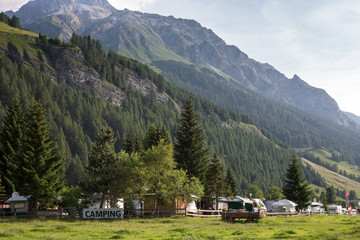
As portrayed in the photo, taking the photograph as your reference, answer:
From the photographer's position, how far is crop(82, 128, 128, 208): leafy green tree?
4822 cm

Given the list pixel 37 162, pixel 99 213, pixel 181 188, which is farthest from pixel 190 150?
pixel 37 162

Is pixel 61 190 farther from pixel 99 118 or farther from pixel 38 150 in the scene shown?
pixel 99 118

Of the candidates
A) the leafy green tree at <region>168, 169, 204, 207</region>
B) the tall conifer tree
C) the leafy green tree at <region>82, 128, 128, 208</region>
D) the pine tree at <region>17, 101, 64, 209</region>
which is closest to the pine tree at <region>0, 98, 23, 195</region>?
the tall conifer tree

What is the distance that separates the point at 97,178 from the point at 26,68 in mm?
139092

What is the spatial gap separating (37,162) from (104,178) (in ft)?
30.1

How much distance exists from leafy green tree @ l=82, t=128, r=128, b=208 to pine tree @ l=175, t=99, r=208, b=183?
19.0 meters

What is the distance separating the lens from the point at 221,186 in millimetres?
68438

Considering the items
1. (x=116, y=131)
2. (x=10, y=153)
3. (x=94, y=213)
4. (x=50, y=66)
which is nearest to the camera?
(x=94, y=213)

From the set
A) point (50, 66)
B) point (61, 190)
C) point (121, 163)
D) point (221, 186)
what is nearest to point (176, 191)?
point (121, 163)

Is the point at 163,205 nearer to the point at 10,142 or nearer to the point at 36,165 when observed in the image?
the point at 36,165

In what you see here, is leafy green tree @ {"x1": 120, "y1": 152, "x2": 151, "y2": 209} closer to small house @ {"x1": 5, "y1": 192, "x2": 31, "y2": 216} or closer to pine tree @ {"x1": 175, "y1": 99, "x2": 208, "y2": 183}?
small house @ {"x1": 5, "y1": 192, "x2": 31, "y2": 216}

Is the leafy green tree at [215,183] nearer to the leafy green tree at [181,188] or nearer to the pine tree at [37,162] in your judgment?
the leafy green tree at [181,188]

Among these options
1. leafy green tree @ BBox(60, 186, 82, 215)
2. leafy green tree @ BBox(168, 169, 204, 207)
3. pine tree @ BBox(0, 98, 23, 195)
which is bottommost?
leafy green tree @ BBox(60, 186, 82, 215)

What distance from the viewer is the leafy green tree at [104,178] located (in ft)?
158
